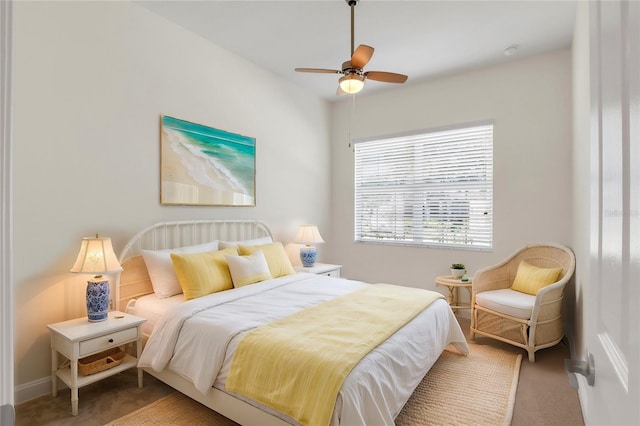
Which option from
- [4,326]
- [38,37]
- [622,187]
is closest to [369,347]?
[622,187]

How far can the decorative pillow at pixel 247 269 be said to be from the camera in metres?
2.99

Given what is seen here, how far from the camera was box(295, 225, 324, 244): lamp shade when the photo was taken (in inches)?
171

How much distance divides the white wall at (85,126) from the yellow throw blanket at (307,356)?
64.6 inches

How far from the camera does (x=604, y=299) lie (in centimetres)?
73

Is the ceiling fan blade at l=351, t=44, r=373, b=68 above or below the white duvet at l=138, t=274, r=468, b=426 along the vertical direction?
above

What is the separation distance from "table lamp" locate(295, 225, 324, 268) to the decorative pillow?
42.2 inches

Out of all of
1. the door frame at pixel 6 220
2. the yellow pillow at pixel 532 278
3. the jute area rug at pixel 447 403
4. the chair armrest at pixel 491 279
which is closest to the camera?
the door frame at pixel 6 220

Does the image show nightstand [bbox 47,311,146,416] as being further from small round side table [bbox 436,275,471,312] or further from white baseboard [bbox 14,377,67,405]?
small round side table [bbox 436,275,471,312]

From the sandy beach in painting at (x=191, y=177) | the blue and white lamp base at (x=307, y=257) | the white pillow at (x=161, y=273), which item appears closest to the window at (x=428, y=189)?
the blue and white lamp base at (x=307, y=257)

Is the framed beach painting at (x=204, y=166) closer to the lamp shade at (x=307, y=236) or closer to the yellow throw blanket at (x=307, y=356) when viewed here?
the lamp shade at (x=307, y=236)

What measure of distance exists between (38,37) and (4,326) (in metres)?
2.78

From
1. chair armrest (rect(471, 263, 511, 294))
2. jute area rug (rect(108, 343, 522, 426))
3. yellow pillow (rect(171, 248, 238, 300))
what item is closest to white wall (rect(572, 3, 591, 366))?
jute area rug (rect(108, 343, 522, 426))

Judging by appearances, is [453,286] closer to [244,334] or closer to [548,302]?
[548,302]

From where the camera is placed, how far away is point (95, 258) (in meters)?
2.41
